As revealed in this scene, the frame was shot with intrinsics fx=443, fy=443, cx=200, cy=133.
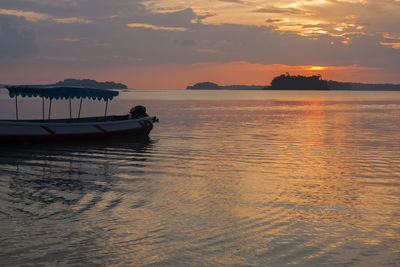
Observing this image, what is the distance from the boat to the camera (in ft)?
79.5

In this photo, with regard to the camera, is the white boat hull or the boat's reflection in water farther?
the white boat hull

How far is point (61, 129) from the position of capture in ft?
83.6

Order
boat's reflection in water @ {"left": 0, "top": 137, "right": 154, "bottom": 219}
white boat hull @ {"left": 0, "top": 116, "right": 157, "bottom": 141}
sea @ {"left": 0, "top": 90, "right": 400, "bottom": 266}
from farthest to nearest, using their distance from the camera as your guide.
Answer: white boat hull @ {"left": 0, "top": 116, "right": 157, "bottom": 141} → boat's reflection in water @ {"left": 0, "top": 137, "right": 154, "bottom": 219} → sea @ {"left": 0, "top": 90, "right": 400, "bottom": 266}

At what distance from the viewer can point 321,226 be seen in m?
9.62

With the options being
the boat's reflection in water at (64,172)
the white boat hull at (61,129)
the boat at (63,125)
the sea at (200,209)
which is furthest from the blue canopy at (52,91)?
the sea at (200,209)

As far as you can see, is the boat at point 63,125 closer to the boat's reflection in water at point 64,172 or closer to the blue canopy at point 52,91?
the blue canopy at point 52,91

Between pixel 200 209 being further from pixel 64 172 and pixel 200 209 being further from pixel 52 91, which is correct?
pixel 52 91

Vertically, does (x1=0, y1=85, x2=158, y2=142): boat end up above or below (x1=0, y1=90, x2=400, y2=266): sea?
above

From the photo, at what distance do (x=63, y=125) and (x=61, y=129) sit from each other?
0.92 ft

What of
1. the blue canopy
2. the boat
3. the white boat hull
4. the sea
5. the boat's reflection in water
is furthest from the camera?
the blue canopy

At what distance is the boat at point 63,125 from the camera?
79.5 ft

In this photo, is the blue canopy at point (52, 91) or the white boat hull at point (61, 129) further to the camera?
the blue canopy at point (52, 91)

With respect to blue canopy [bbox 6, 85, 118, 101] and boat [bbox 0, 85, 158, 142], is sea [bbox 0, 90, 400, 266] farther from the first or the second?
blue canopy [bbox 6, 85, 118, 101]

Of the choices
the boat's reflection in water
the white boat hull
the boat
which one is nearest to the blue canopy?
the boat
